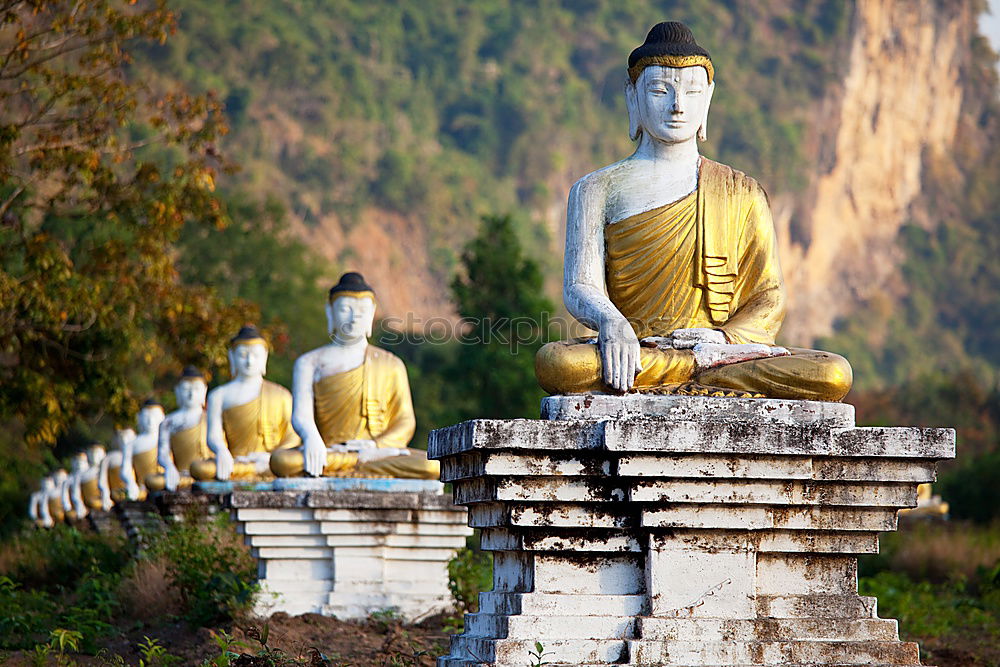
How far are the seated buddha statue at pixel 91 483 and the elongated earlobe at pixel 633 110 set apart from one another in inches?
768

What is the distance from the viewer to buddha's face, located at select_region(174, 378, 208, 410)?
1748cm

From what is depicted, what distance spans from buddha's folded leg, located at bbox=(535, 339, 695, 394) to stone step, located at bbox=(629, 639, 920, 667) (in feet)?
3.44

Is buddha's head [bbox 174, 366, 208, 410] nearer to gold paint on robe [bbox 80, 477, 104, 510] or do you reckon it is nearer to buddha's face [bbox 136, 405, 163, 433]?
buddha's face [bbox 136, 405, 163, 433]

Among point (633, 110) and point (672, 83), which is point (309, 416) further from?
point (672, 83)

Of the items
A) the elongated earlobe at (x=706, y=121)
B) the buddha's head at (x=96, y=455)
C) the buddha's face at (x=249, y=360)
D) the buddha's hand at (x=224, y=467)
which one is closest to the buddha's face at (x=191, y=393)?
the buddha's face at (x=249, y=360)

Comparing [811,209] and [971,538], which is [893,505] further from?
[811,209]

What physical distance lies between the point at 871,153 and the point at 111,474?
241 ft

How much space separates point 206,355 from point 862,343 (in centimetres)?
7395

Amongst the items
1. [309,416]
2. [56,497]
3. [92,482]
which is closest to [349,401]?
[309,416]

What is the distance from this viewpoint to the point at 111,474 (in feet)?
78.8

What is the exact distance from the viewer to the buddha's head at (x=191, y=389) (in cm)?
1744

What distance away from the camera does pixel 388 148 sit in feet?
261

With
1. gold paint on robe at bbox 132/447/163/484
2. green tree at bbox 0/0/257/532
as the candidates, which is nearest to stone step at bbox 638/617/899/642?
green tree at bbox 0/0/257/532

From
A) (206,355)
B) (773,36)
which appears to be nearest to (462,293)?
(206,355)
